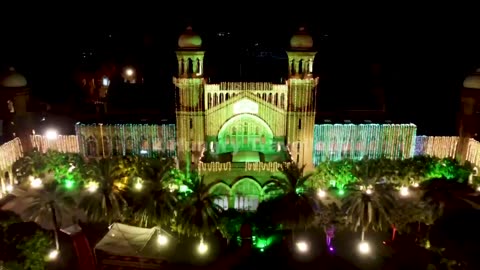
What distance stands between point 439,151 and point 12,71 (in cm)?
3651

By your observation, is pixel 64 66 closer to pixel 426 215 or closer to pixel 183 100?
pixel 183 100

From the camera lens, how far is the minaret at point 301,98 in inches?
1486

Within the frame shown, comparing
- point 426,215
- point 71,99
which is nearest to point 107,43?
point 71,99

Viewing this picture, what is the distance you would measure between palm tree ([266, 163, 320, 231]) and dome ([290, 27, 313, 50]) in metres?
9.92

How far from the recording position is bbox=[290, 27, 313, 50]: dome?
37562 millimetres

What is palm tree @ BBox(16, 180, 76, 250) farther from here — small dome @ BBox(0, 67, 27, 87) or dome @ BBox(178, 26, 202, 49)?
small dome @ BBox(0, 67, 27, 87)

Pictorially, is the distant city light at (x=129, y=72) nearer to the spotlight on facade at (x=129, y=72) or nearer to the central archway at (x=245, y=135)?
the spotlight on facade at (x=129, y=72)

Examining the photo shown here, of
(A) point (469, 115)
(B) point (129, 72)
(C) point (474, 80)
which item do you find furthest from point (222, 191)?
(B) point (129, 72)

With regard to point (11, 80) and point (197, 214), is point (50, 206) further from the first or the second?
point (11, 80)

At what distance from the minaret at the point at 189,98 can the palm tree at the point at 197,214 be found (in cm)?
888

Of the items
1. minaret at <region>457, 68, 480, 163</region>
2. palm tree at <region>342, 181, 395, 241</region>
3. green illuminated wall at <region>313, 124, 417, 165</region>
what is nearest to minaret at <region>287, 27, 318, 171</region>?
green illuminated wall at <region>313, 124, 417, 165</region>

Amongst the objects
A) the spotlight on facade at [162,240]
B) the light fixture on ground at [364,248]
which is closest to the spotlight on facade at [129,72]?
the spotlight on facade at [162,240]

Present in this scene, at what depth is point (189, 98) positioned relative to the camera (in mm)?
38906

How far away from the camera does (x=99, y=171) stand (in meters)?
32.3
